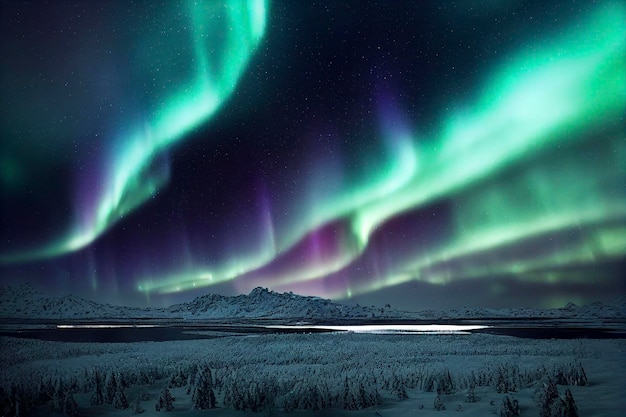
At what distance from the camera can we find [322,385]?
14.2m

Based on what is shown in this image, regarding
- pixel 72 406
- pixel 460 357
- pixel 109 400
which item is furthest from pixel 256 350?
pixel 72 406

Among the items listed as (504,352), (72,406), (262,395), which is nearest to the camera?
(72,406)

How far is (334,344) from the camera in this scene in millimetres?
31562

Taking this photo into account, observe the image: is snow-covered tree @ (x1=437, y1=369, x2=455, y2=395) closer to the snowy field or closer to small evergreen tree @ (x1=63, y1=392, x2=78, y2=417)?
the snowy field

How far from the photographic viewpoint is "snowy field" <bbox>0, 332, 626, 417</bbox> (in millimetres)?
11781

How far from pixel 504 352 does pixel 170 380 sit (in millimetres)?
17608

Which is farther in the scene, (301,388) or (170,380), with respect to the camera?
(170,380)

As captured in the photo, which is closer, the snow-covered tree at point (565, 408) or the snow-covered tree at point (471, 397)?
the snow-covered tree at point (565, 408)

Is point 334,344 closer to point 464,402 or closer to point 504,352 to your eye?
point 504,352

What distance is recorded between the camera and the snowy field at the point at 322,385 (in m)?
11.8

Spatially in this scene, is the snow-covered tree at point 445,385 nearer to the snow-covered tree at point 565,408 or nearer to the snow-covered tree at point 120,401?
the snow-covered tree at point 565,408

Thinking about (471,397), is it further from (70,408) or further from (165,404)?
(70,408)

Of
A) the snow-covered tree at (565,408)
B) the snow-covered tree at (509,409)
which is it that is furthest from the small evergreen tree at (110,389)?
the snow-covered tree at (565,408)

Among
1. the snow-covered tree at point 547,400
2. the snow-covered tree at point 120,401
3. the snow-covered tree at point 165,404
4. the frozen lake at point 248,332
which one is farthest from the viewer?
the frozen lake at point 248,332
